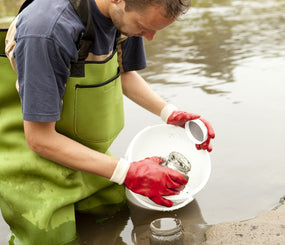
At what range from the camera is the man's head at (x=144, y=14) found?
185cm

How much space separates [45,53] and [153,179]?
724 mm

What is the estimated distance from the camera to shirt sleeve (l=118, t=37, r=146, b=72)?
253 cm

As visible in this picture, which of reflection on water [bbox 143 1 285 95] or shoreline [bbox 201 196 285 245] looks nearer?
shoreline [bbox 201 196 285 245]

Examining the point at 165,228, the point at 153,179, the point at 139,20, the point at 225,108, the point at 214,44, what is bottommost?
the point at 214,44

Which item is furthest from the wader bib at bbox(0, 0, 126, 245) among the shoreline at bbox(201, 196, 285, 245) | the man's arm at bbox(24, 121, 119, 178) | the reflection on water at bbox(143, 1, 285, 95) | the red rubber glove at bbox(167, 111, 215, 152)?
the reflection on water at bbox(143, 1, 285, 95)

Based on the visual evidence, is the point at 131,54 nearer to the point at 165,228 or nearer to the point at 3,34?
the point at 3,34

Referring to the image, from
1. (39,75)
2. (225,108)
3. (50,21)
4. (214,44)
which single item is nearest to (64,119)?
(39,75)

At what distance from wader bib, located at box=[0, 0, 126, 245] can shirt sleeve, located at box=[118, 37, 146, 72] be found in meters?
0.29

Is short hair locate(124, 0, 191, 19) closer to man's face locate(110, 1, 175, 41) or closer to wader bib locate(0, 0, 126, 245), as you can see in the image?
man's face locate(110, 1, 175, 41)

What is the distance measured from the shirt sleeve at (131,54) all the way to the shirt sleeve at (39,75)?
0.68 meters

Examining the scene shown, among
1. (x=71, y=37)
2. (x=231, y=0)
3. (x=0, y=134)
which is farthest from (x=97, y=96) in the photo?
(x=231, y=0)

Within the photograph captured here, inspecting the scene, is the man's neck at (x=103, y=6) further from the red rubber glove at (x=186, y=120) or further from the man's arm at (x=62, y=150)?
the red rubber glove at (x=186, y=120)

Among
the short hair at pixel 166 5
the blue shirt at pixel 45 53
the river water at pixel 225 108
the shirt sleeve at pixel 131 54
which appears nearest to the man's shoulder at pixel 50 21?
the blue shirt at pixel 45 53

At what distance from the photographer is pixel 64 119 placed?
213 cm
